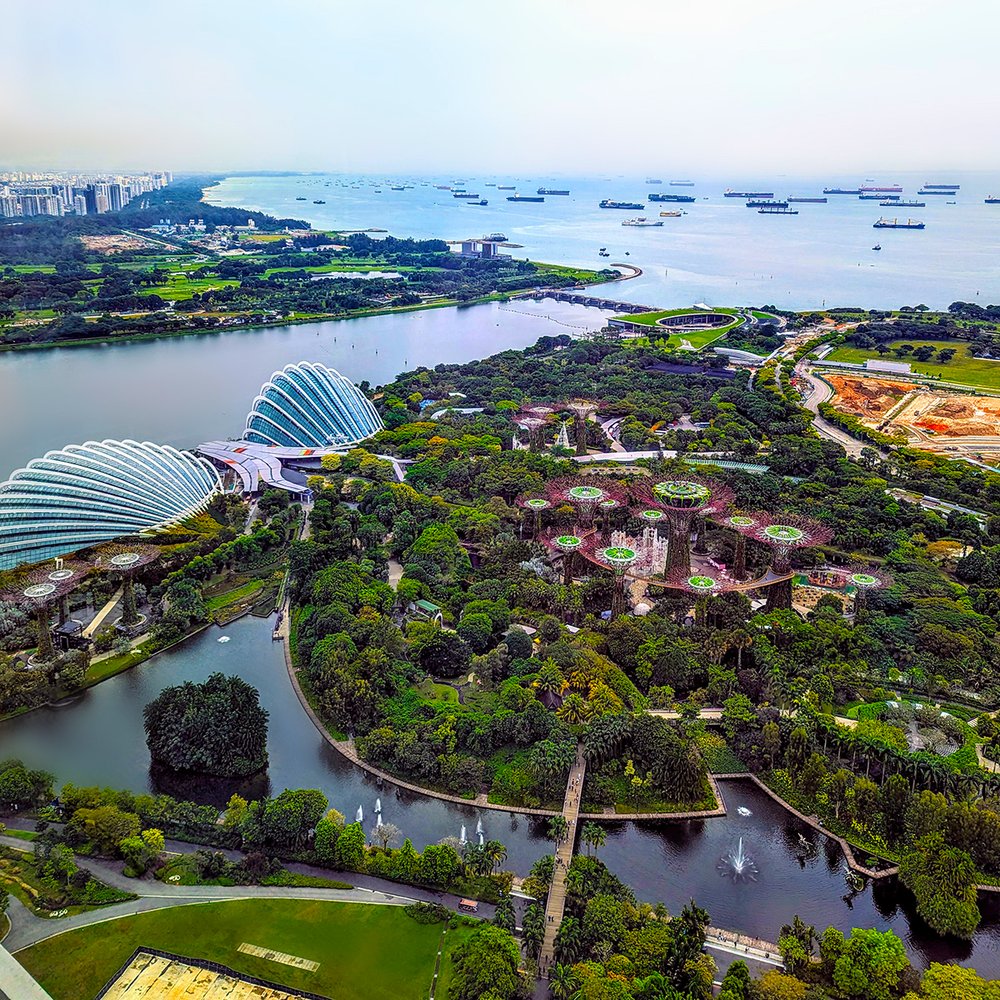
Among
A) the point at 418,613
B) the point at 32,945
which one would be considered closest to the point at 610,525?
the point at 418,613

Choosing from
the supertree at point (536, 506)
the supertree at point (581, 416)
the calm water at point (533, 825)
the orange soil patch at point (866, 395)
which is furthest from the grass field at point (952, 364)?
the calm water at point (533, 825)

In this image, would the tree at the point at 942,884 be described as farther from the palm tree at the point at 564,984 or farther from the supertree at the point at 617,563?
the supertree at the point at 617,563

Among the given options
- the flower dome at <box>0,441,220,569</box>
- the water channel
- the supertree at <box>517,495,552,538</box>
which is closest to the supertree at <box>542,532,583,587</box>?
the supertree at <box>517,495,552,538</box>

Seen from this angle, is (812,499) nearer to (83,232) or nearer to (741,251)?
(741,251)

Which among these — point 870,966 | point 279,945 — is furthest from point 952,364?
point 279,945

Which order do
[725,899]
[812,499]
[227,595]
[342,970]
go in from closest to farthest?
[342,970] < [725,899] < [227,595] < [812,499]
